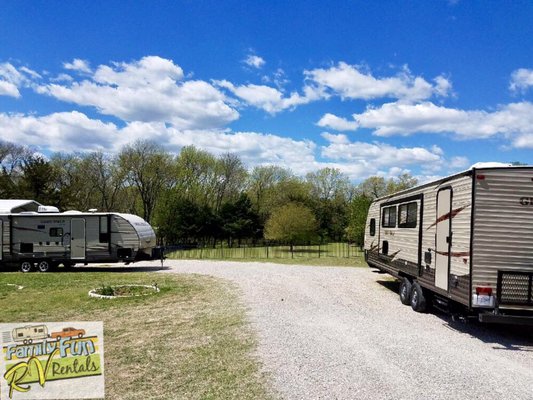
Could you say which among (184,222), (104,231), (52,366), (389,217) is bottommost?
(184,222)

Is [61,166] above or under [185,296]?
above

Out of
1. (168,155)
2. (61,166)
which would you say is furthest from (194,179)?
(61,166)

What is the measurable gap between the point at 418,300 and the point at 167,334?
631 centimetres

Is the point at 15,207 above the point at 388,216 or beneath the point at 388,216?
beneath

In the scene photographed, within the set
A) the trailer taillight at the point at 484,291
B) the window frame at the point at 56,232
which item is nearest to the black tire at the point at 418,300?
the trailer taillight at the point at 484,291

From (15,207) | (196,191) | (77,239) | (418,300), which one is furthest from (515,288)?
(196,191)

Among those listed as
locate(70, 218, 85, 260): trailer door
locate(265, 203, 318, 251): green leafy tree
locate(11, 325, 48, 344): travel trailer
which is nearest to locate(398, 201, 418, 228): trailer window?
locate(11, 325, 48, 344): travel trailer

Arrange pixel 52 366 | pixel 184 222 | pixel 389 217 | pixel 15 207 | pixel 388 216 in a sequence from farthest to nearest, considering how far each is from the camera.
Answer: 1. pixel 184 222
2. pixel 15 207
3. pixel 388 216
4. pixel 389 217
5. pixel 52 366

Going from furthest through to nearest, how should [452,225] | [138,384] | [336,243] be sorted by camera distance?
[336,243]
[452,225]
[138,384]

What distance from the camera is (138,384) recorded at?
18.8 ft

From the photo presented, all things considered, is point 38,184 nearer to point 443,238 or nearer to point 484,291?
point 443,238

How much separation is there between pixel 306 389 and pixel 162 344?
130 inches

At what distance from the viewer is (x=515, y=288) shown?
768 centimetres

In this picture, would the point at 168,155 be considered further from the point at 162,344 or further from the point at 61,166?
the point at 162,344
